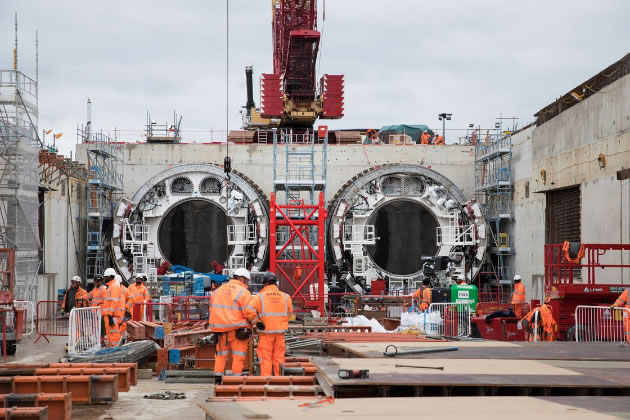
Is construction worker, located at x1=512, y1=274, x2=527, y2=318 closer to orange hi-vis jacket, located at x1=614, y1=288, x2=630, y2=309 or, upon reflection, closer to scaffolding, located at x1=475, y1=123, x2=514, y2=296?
orange hi-vis jacket, located at x1=614, y1=288, x2=630, y2=309

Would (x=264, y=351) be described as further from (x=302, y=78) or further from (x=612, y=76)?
(x=302, y=78)

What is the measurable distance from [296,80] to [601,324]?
62.3 ft

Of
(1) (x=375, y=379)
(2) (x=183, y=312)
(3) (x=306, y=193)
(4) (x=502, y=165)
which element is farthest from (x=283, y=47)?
(1) (x=375, y=379)

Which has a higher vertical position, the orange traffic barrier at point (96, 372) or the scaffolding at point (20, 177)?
the scaffolding at point (20, 177)

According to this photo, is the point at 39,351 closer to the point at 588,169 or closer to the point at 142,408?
the point at 142,408

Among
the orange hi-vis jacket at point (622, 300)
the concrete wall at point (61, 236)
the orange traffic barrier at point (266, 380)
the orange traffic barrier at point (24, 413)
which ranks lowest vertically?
the orange traffic barrier at point (24, 413)

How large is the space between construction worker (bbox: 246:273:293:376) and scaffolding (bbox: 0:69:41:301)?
9.41 m

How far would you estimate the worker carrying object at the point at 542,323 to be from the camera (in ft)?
48.9

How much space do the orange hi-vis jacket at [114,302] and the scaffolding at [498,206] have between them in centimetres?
1431

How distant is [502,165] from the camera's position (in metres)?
26.8

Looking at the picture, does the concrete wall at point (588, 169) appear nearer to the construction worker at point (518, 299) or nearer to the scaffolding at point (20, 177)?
the construction worker at point (518, 299)

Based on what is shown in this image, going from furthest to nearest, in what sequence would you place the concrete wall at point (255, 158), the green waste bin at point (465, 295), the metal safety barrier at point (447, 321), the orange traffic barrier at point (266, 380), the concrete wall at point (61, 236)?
the concrete wall at point (255, 158)
the concrete wall at point (61, 236)
the green waste bin at point (465, 295)
the metal safety barrier at point (447, 321)
the orange traffic barrier at point (266, 380)

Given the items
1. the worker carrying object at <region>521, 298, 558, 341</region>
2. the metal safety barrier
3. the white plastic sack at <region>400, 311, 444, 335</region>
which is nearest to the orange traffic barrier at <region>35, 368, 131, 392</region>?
the metal safety barrier

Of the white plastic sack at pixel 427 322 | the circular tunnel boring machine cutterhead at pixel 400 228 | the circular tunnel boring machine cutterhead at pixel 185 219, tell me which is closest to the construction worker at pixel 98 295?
the white plastic sack at pixel 427 322
